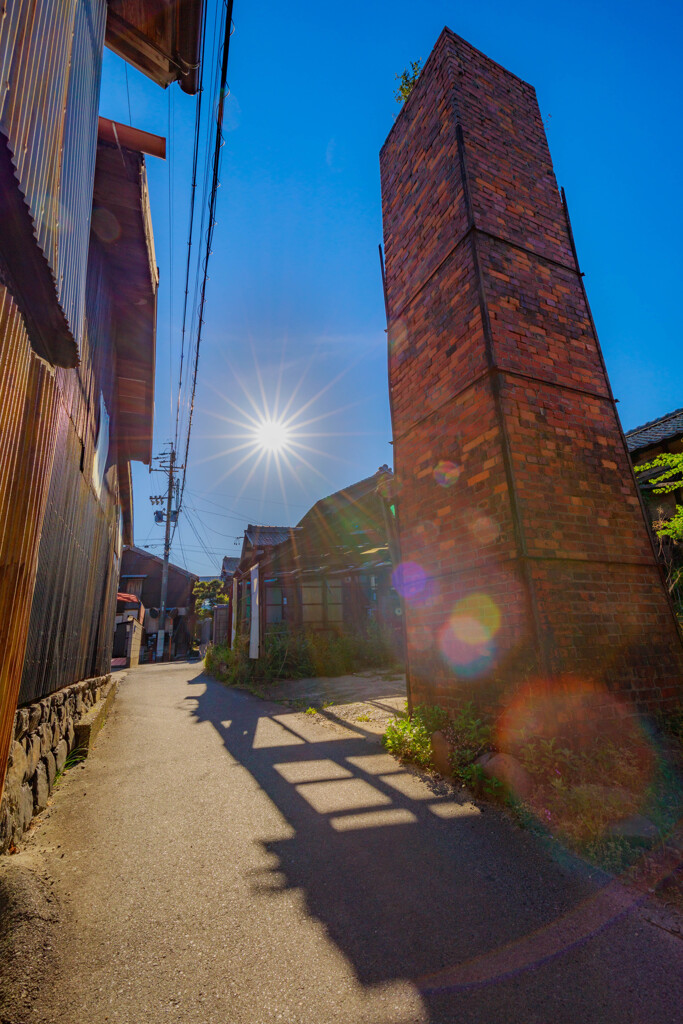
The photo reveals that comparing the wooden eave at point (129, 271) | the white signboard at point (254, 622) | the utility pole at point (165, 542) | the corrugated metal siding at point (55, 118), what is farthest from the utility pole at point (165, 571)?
the corrugated metal siding at point (55, 118)

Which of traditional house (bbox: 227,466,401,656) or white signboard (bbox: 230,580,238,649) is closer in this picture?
traditional house (bbox: 227,466,401,656)

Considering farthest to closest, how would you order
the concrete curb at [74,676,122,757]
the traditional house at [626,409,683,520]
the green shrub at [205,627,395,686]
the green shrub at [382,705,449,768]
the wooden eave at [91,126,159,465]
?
the green shrub at [205,627,395,686] → the traditional house at [626,409,683,520] → the concrete curb at [74,676,122,757] → the wooden eave at [91,126,159,465] → the green shrub at [382,705,449,768]

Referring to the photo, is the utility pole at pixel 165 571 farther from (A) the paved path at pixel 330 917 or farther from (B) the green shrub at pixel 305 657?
(A) the paved path at pixel 330 917

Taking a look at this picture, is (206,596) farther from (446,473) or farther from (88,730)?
(446,473)

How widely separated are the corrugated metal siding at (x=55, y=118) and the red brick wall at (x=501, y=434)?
3.34 meters

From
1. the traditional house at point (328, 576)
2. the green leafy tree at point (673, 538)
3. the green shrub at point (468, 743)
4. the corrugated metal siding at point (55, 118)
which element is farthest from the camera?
the traditional house at point (328, 576)

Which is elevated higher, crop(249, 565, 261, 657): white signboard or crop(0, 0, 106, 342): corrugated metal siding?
crop(0, 0, 106, 342): corrugated metal siding

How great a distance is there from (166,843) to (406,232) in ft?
22.1

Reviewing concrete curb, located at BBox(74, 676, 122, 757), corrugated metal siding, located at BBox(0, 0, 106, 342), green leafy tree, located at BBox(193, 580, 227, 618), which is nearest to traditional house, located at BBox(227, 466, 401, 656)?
concrete curb, located at BBox(74, 676, 122, 757)

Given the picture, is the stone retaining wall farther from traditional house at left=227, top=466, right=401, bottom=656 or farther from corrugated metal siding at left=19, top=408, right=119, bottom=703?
traditional house at left=227, top=466, right=401, bottom=656

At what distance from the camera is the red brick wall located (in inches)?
147

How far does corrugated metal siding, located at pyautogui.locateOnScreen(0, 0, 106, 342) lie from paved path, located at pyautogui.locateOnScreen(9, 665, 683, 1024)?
3.13m

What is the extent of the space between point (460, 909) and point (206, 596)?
35.1m

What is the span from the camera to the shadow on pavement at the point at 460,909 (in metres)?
1.64
